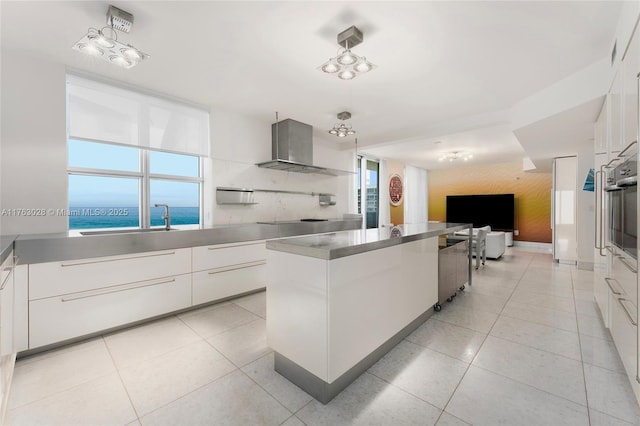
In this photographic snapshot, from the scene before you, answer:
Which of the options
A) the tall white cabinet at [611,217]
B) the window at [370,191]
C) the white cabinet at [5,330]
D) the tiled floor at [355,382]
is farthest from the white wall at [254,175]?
the tall white cabinet at [611,217]

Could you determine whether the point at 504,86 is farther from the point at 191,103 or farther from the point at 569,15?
the point at 191,103

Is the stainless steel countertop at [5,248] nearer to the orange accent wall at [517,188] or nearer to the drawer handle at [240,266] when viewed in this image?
the drawer handle at [240,266]

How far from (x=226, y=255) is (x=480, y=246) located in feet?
15.0

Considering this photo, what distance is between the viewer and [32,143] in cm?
244

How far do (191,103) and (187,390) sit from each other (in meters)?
3.20

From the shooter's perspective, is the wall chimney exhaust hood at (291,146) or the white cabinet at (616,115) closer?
the white cabinet at (616,115)

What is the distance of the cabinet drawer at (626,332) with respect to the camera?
4.99 ft

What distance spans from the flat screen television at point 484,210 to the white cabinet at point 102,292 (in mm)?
8037

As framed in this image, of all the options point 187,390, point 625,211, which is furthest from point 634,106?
point 187,390

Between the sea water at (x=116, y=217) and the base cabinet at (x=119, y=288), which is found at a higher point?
the sea water at (x=116, y=217)

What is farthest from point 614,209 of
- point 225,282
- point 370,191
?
point 370,191

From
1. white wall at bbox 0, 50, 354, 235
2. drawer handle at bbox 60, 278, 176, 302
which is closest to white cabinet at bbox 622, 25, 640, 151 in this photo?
drawer handle at bbox 60, 278, 176, 302

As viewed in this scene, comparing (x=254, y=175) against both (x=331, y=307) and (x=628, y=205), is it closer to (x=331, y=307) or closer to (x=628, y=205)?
(x=331, y=307)

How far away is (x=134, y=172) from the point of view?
3131 mm
